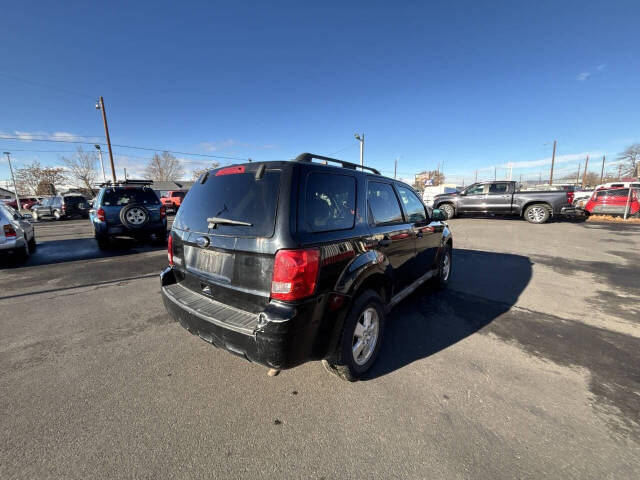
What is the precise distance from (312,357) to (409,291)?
1.81 meters

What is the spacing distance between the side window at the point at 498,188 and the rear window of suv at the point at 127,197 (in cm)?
1483

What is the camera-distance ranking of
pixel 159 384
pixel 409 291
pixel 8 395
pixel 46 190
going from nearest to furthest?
1. pixel 8 395
2. pixel 159 384
3. pixel 409 291
4. pixel 46 190

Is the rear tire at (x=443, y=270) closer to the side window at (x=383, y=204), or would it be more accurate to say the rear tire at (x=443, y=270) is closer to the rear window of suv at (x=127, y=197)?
the side window at (x=383, y=204)

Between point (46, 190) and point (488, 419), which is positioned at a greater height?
point (46, 190)

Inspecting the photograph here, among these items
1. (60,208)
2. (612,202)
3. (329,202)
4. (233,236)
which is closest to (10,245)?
A: (233,236)

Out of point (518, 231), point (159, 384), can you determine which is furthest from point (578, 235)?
point (159, 384)

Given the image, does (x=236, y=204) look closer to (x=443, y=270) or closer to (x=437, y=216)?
(x=437, y=216)

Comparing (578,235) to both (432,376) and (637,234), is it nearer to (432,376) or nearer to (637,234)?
(637,234)

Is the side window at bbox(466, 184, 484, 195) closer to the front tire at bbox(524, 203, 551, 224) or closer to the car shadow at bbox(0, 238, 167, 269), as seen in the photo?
the front tire at bbox(524, 203, 551, 224)

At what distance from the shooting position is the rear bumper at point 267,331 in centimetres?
178

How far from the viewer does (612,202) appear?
13.5 meters

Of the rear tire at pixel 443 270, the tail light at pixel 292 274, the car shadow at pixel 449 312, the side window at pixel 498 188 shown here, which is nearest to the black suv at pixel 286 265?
the tail light at pixel 292 274

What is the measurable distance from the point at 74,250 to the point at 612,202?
22.5 meters

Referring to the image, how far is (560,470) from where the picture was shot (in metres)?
1.60
